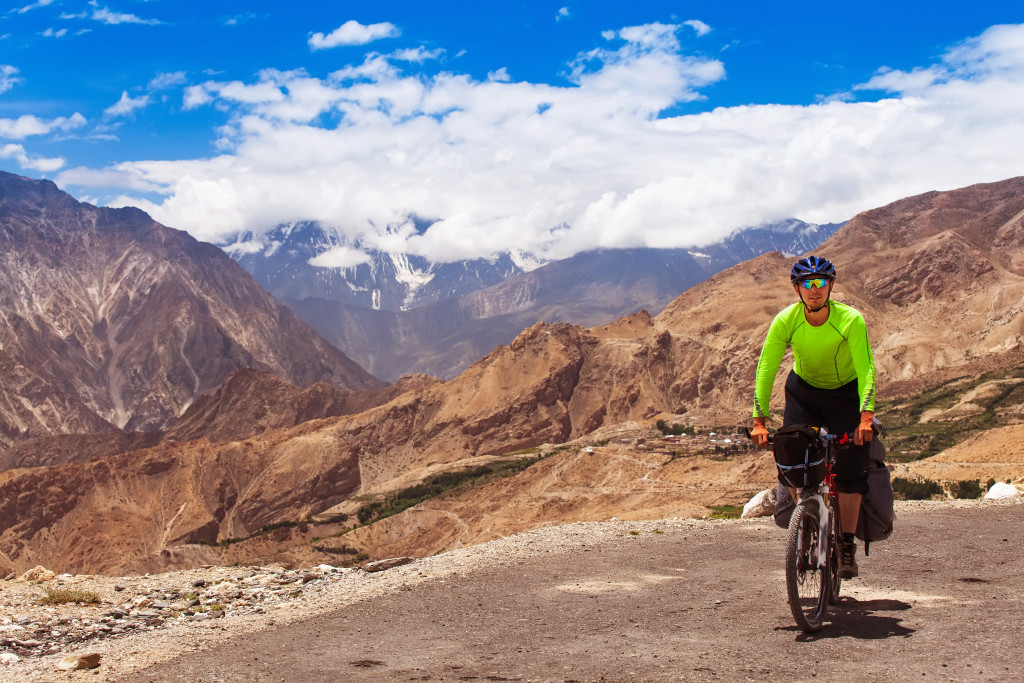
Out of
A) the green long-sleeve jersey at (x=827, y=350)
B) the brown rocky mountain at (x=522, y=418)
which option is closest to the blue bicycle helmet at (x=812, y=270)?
the green long-sleeve jersey at (x=827, y=350)

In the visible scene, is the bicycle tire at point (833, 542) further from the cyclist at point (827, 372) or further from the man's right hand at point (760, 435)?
the man's right hand at point (760, 435)

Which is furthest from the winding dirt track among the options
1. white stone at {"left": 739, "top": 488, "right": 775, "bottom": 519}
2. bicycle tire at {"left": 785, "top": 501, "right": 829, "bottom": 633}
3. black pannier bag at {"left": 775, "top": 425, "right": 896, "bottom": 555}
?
white stone at {"left": 739, "top": 488, "right": 775, "bottom": 519}

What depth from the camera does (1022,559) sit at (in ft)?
40.4

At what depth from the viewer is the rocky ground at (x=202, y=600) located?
389 inches

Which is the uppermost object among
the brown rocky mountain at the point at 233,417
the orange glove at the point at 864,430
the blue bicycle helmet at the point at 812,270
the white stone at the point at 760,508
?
the blue bicycle helmet at the point at 812,270

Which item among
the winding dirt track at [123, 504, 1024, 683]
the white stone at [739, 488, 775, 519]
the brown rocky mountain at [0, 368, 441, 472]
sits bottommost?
the brown rocky mountain at [0, 368, 441, 472]

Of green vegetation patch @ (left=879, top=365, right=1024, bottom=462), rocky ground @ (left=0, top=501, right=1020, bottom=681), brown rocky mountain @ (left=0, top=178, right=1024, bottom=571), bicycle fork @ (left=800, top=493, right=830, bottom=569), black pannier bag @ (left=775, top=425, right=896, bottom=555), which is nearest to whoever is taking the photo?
bicycle fork @ (left=800, top=493, right=830, bottom=569)

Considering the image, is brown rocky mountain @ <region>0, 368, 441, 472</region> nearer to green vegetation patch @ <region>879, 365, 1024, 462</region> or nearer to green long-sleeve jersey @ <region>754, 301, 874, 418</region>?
green vegetation patch @ <region>879, 365, 1024, 462</region>

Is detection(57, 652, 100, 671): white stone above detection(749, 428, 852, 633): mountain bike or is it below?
below

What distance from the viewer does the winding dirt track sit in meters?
7.84

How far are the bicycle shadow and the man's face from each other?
312 centimetres

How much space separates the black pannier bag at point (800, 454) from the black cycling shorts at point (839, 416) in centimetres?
21

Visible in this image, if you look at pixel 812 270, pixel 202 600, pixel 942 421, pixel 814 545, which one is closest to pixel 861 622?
pixel 814 545

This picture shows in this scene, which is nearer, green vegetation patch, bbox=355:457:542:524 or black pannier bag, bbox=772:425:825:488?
black pannier bag, bbox=772:425:825:488
